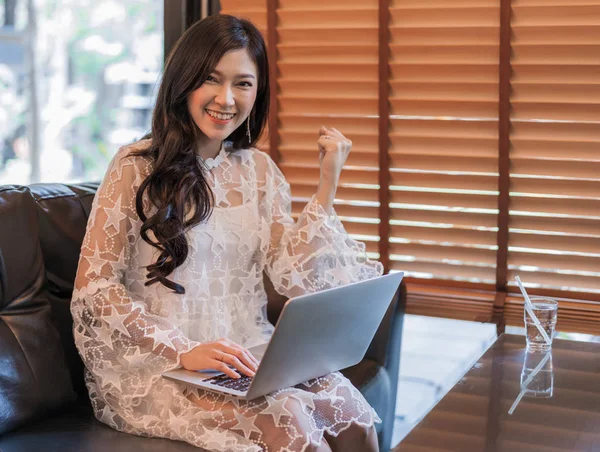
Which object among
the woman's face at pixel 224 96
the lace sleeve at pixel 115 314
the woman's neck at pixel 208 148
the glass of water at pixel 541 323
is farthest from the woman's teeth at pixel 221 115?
the glass of water at pixel 541 323

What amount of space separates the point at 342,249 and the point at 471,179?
648 mm

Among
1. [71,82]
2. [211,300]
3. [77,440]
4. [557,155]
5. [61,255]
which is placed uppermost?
[71,82]

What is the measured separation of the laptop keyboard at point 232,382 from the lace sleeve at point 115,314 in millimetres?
121

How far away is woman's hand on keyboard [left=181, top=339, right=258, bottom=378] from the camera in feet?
5.86

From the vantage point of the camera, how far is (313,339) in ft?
5.49

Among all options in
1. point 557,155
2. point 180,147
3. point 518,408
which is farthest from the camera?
point 557,155

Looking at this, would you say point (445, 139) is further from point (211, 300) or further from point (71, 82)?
point (71, 82)

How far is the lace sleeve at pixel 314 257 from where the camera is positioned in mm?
2180

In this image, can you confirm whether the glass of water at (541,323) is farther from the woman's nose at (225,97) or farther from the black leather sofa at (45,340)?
the woman's nose at (225,97)

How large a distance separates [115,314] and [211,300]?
291mm

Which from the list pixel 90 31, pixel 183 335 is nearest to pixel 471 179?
pixel 183 335

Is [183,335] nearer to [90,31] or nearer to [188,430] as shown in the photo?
[188,430]

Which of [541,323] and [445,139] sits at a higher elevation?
[445,139]

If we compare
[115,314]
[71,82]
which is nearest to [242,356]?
[115,314]
